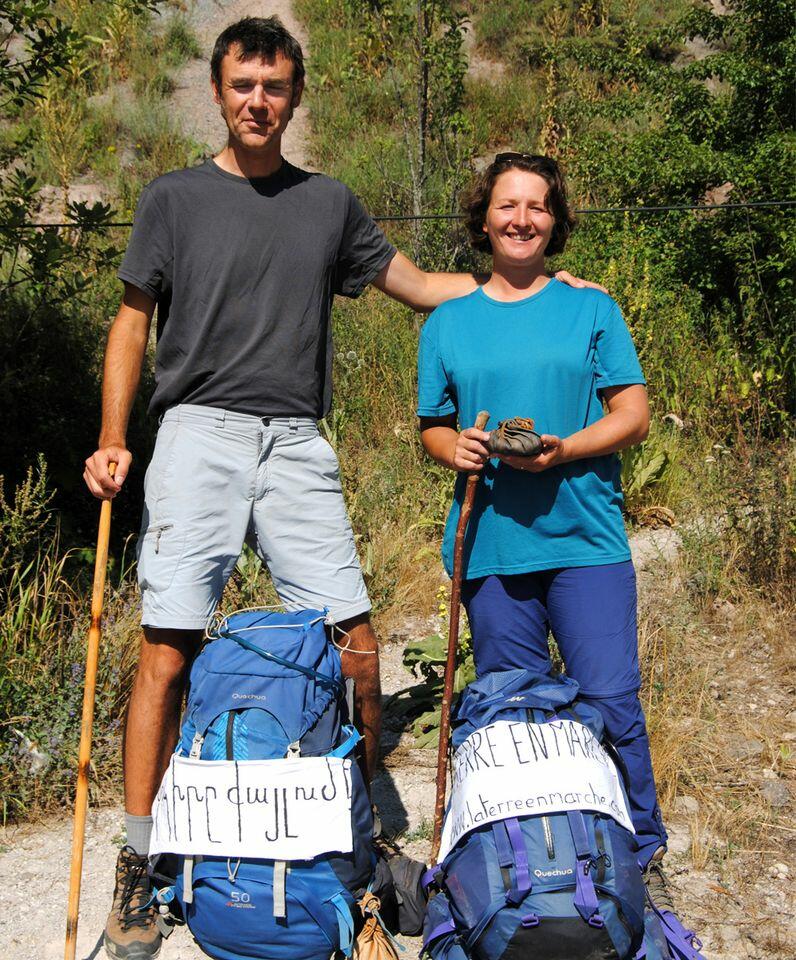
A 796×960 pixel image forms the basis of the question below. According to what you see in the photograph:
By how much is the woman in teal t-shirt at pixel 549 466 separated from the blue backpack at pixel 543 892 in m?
0.35

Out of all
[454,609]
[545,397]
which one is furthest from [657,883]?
[545,397]

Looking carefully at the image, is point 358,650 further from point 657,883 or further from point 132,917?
point 657,883

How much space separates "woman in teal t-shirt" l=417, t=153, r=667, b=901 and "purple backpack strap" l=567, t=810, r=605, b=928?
1.14 ft

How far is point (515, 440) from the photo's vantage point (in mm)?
2502

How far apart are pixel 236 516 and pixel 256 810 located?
81 centimetres

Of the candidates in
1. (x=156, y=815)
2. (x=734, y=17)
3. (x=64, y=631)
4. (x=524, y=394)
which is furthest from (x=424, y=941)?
(x=734, y=17)

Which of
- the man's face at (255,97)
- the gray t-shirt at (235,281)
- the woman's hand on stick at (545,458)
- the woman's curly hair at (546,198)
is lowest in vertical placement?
the woman's hand on stick at (545,458)

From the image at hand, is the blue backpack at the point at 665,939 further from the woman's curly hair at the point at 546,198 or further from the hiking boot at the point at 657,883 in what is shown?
the woman's curly hair at the point at 546,198

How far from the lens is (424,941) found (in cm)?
262

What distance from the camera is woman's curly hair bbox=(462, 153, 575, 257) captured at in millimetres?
2816

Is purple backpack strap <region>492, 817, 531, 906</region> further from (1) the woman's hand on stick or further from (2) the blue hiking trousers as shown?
(1) the woman's hand on stick

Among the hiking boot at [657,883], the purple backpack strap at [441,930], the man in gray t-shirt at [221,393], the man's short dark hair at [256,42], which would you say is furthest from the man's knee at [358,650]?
the man's short dark hair at [256,42]

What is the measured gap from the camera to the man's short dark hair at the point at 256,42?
2.84m

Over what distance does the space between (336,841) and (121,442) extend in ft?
4.06
